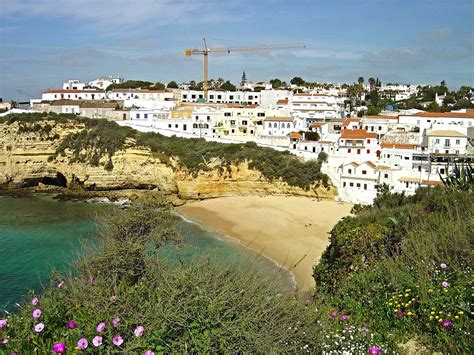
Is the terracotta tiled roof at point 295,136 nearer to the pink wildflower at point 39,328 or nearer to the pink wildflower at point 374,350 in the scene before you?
the pink wildflower at point 374,350

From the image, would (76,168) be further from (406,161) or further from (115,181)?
(406,161)

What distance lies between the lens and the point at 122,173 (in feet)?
126

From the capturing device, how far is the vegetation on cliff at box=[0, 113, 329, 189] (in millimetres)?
35438

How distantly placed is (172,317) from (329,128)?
143 feet

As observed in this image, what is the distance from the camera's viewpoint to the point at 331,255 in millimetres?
13211

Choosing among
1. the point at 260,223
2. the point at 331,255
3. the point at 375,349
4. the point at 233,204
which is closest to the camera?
the point at 375,349

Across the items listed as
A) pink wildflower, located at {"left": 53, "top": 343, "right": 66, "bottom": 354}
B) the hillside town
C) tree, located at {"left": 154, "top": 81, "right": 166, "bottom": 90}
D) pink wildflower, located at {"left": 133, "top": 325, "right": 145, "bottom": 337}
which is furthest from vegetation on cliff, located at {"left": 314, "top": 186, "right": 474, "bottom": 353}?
tree, located at {"left": 154, "top": 81, "right": 166, "bottom": 90}

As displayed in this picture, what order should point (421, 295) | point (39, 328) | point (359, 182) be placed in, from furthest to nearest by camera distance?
point (359, 182) < point (421, 295) < point (39, 328)

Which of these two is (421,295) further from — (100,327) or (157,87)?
(157,87)

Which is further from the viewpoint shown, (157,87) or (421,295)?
(157,87)

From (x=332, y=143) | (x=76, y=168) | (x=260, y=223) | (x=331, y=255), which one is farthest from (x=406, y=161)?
(x=76, y=168)

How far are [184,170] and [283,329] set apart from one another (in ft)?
104

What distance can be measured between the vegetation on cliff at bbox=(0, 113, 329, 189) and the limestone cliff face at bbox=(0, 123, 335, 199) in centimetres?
50

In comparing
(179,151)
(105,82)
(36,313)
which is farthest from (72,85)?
(36,313)
